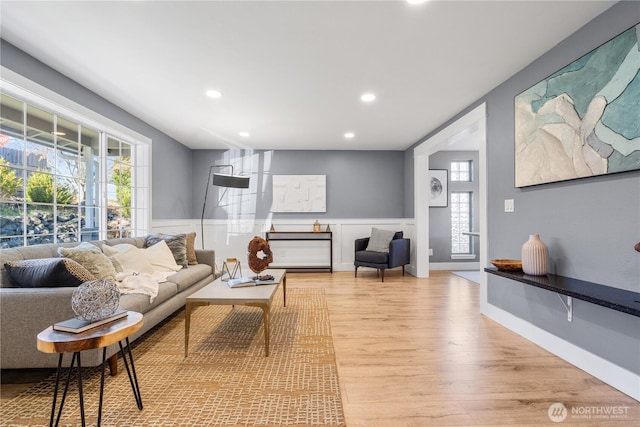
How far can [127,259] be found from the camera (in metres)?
2.85

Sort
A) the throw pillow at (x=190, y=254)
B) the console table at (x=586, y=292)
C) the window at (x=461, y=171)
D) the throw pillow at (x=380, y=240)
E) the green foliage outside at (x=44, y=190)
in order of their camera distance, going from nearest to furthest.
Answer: the console table at (x=586, y=292), the green foliage outside at (x=44, y=190), the throw pillow at (x=190, y=254), the throw pillow at (x=380, y=240), the window at (x=461, y=171)

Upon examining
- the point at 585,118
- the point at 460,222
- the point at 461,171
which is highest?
the point at 461,171

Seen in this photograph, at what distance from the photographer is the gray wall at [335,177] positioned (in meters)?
5.79

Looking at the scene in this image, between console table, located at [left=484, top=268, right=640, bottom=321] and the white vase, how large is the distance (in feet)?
0.16

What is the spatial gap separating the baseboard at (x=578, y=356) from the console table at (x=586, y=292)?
241mm

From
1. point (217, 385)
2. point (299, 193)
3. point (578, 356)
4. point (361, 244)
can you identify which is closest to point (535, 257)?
point (578, 356)

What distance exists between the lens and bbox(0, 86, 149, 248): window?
2.41 m

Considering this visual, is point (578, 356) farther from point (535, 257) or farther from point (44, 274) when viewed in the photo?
point (44, 274)

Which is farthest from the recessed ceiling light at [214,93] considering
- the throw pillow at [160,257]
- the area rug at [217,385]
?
the area rug at [217,385]

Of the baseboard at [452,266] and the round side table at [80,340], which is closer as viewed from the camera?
the round side table at [80,340]

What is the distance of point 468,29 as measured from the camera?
2.08 metres

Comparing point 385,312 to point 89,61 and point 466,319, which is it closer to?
point 466,319

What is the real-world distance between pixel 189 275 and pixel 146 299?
34.5 inches

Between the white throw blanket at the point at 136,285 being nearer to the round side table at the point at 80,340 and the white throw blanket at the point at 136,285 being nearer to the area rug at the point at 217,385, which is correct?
the area rug at the point at 217,385
